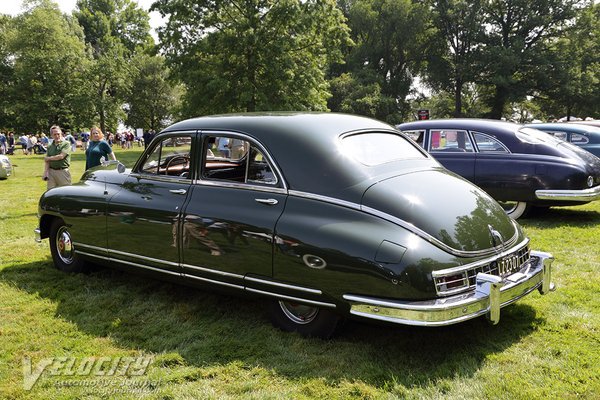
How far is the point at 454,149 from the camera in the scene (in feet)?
28.5

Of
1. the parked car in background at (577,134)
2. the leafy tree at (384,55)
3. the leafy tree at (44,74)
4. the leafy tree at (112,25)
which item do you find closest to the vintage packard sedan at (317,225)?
the parked car in background at (577,134)

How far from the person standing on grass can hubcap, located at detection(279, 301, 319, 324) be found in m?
6.04

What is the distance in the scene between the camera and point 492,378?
3271 millimetres

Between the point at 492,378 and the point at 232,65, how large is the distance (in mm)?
25557

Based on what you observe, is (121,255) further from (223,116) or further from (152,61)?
(152,61)

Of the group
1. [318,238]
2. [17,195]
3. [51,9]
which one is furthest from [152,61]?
[318,238]

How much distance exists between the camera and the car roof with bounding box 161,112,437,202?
3.79 meters

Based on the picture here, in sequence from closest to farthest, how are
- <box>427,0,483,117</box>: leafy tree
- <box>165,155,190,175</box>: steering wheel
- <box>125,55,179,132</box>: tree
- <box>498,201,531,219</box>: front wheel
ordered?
1. <box>165,155,190,175</box>: steering wheel
2. <box>498,201,531,219</box>: front wheel
3. <box>427,0,483,117</box>: leafy tree
4. <box>125,55,179,132</box>: tree

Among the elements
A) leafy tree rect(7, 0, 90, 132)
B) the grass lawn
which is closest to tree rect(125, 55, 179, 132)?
leafy tree rect(7, 0, 90, 132)

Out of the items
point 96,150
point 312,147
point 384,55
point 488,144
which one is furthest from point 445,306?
point 384,55

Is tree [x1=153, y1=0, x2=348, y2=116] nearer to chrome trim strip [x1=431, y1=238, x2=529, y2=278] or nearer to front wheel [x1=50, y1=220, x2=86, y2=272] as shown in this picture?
front wheel [x1=50, y1=220, x2=86, y2=272]

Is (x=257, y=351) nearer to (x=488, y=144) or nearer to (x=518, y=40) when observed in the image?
(x=488, y=144)

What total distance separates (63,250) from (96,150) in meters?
3.45

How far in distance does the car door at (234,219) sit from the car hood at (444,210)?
2.68 feet
